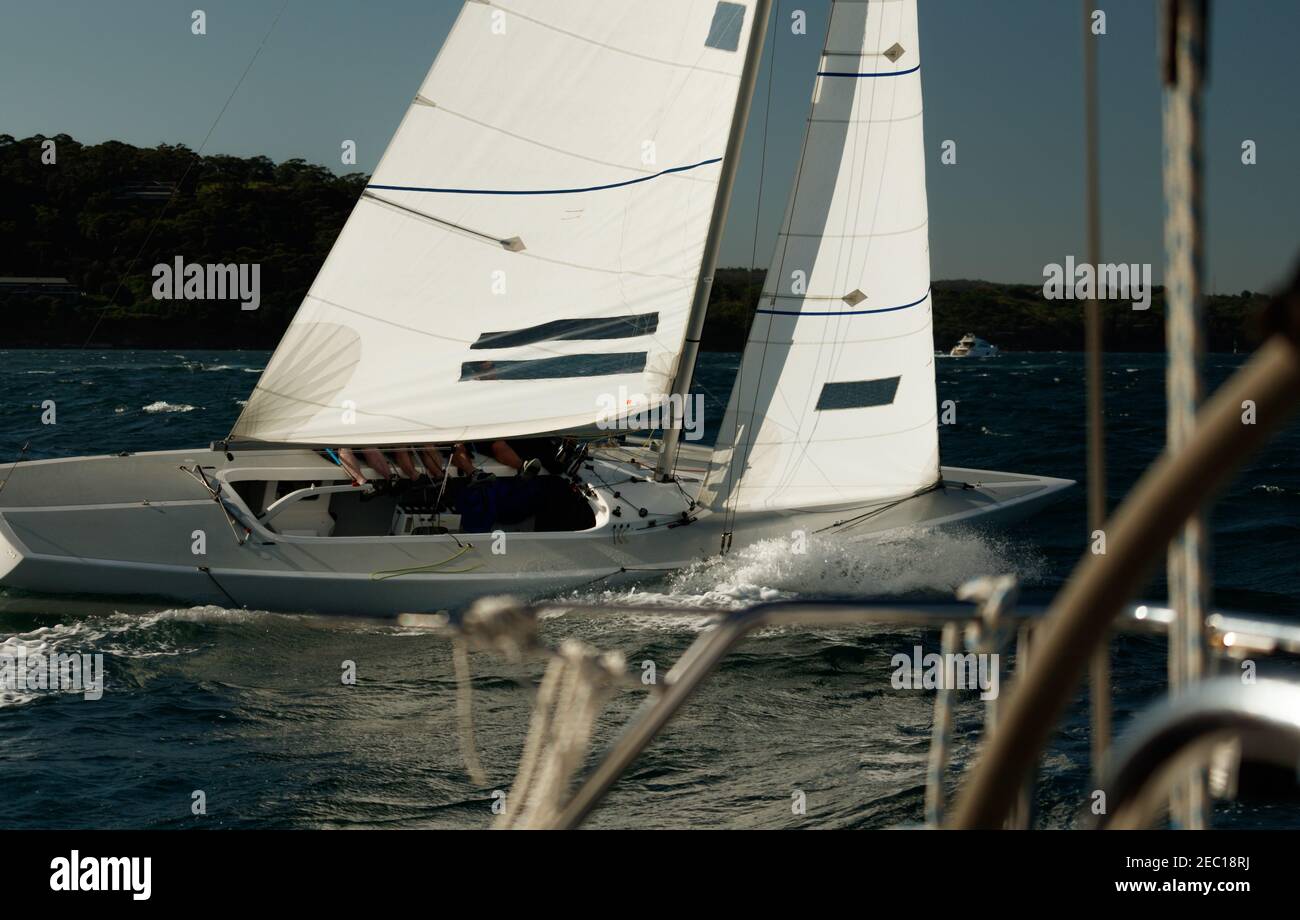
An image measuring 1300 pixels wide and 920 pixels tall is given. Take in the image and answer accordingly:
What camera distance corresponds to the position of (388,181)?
10.0m

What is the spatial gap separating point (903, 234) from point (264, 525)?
220 inches

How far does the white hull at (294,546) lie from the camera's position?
855 centimetres

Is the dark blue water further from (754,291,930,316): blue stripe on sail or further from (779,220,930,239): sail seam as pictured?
(779,220,930,239): sail seam

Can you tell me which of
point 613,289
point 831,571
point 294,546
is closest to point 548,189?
point 613,289

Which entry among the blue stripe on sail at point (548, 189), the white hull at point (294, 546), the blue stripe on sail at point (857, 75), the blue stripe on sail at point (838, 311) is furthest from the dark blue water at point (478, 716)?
the blue stripe on sail at point (857, 75)

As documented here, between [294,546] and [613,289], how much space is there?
3.31 m

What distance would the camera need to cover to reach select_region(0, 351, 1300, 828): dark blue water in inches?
223

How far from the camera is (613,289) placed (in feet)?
33.3

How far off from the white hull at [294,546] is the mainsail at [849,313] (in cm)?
39

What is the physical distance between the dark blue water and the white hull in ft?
0.68

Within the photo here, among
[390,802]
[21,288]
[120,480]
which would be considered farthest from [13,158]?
[390,802]

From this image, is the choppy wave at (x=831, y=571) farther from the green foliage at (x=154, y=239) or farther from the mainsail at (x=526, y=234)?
the green foliage at (x=154, y=239)
